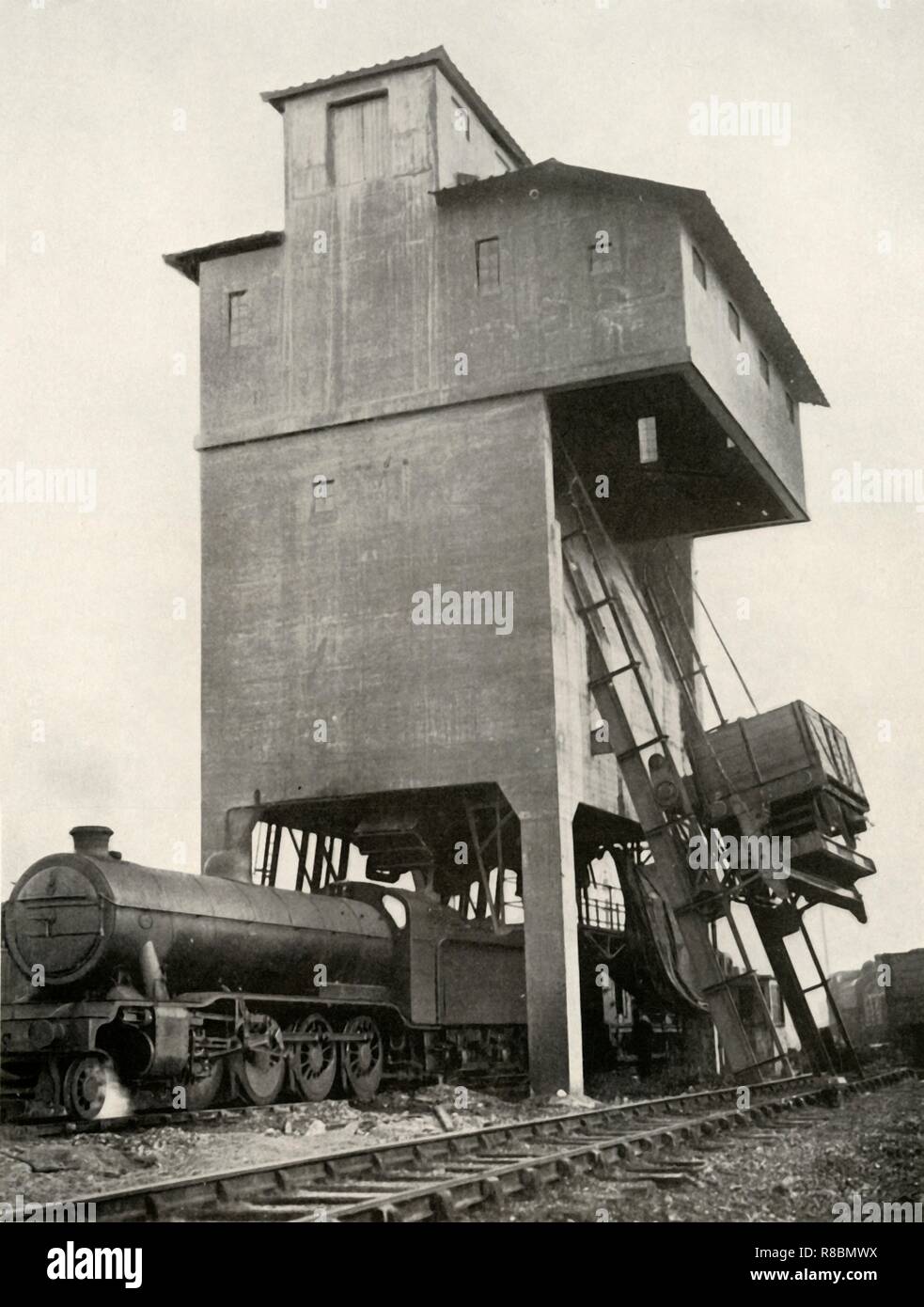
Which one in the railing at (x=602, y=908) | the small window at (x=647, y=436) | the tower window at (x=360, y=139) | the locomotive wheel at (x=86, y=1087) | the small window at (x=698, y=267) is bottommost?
the locomotive wheel at (x=86, y=1087)

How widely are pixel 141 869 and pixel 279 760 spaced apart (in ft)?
21.8

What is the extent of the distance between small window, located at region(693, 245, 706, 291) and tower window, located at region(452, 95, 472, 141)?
15.3 feet

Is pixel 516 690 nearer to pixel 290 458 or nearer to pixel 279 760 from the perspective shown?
pixel 279 760

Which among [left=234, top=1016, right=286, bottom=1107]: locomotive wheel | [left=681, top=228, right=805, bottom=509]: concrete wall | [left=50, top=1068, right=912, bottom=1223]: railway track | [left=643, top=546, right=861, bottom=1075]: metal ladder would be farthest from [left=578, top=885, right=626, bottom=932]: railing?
[left=50, top=1068, right=912, bottom=1223]: railway track

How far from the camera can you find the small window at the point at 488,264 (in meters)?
23.6

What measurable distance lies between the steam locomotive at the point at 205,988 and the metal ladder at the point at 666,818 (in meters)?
3.52

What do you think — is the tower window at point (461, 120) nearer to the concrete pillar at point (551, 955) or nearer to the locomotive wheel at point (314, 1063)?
the concrete pillar at point (551, 955)

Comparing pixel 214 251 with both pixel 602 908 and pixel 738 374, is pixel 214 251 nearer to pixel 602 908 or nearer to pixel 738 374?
pixel 738 374

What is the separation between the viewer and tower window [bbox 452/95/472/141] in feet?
81.7

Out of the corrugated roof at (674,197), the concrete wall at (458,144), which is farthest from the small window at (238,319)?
the concrete wall at (458,144)

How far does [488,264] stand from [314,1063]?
40.7 feet
